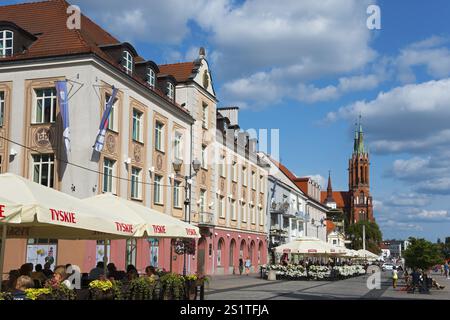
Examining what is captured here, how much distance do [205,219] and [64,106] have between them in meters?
17.9

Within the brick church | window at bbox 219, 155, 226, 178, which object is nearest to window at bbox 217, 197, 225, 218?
window at bbox 219, 155, 226, 178

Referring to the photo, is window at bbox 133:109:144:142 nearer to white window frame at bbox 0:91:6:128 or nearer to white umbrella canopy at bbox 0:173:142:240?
white window frame at bbox 0:91:6:128

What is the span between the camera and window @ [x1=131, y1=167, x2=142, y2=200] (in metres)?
30.8

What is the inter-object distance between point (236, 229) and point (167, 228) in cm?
3386

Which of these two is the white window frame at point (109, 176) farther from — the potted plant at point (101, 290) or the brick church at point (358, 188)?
the brick church at point (358, 188)

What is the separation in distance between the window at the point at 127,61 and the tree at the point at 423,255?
17570 mm

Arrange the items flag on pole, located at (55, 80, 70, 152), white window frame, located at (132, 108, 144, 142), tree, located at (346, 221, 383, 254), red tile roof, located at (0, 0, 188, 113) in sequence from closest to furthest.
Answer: flag on pole, located at (55, 80, 70, 152) < red tile roof, located at (0, 0, 188, 113) < white window frame, located at (132, 108, 144, 142) < tree, located at (346, 221, 383, 254)

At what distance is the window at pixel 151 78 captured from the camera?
33.5 meters

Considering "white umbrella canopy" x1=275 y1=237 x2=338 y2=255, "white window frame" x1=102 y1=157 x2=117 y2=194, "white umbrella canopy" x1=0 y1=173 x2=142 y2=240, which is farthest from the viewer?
"white umbrella canopy" x1=275 y1=237 x2=338 y2=255

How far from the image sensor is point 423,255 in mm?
30359

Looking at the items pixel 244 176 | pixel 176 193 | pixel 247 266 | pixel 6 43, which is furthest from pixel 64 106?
pixel 244 176

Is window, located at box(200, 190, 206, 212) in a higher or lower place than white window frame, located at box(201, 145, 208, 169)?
lower

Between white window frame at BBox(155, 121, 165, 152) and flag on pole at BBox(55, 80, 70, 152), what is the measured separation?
8.50 metres
